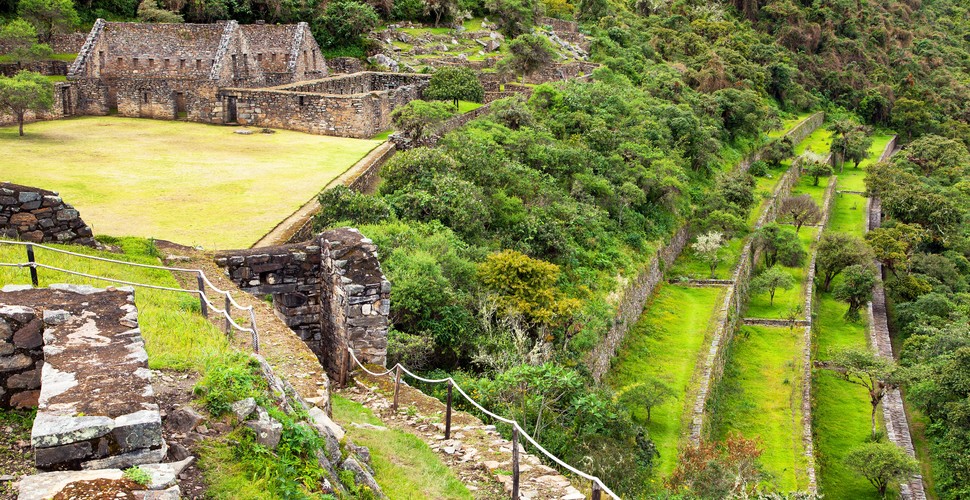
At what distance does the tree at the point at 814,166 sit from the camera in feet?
212

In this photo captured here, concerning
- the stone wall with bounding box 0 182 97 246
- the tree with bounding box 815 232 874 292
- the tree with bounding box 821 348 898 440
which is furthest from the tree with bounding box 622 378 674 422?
the tree with bounding box 815 232 874 292

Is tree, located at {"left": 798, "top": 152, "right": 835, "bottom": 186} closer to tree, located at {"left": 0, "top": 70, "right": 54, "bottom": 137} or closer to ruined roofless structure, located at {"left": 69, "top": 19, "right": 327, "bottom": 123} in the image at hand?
ruined roofless structure, located at {"left": 69, "top": 19, "right": 327, "bottom": 123}

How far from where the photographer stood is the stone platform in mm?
6055

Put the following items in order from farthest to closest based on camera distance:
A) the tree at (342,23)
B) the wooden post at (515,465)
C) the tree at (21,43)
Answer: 1. the tree at (342,23)
2. the tree at (21,43)
3. the wooden post at (515,465)

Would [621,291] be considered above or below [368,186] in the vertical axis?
below

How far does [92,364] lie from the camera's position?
7102mm

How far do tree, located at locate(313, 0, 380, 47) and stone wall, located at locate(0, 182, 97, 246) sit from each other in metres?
40.9

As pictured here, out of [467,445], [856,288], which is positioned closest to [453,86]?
[856,288]

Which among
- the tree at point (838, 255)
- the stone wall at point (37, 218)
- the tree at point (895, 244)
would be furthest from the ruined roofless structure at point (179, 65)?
the tree at point (895, 244)

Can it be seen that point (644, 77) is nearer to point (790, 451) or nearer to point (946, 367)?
point (946, 367)

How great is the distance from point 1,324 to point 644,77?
55.6 meters

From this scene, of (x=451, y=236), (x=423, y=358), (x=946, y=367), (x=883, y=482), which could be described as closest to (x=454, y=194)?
(x=451, y=236)

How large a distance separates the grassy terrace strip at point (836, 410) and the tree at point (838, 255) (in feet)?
4.35

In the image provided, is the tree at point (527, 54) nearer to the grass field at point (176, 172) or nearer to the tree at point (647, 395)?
the grass field at point (176, 172)
